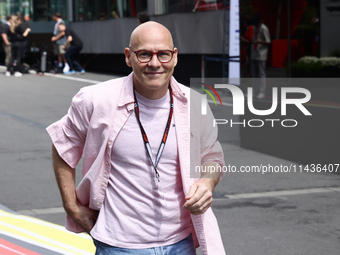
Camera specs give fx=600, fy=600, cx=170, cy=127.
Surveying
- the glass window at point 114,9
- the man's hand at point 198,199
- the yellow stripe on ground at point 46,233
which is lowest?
the yellow stripe on ground at point 46,233

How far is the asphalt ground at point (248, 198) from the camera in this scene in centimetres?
519

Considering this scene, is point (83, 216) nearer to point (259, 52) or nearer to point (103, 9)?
point (259, 52)

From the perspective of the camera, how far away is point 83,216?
279 cm

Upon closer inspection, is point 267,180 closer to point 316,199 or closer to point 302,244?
point 316,199

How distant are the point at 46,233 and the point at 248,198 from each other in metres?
2.37

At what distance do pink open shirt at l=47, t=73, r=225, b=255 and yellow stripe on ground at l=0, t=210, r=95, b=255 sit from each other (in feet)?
7.32

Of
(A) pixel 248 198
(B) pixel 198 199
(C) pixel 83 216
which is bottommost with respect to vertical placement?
(A) pixel 248 198

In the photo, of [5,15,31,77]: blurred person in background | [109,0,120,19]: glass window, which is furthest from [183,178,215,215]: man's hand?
[109,0,120,19]: glass window

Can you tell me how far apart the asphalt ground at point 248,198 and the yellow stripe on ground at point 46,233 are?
0.56 ft

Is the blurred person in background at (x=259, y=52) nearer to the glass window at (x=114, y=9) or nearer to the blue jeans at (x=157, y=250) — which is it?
the blue jeans at (x=157, y=250)

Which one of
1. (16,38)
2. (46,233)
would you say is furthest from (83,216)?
(16,38)

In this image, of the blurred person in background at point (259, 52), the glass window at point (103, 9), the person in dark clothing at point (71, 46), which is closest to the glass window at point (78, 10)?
the glass window at point (103, 9)

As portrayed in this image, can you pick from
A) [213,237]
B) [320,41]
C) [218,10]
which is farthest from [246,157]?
[218,10]

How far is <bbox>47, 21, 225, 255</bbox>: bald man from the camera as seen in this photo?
104 inches
